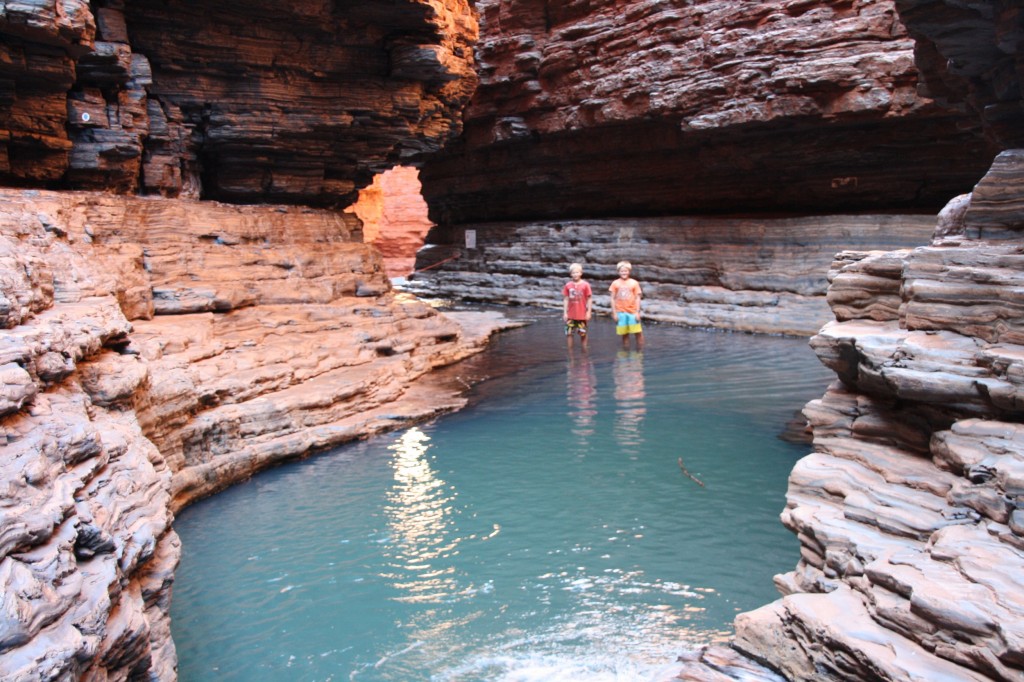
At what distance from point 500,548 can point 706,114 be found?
12472 mm

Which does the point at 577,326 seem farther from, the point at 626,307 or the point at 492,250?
the point at 492,250

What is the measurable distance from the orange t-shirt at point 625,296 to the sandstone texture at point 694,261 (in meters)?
3.29

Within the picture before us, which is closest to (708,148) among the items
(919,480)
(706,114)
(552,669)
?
(706,114)

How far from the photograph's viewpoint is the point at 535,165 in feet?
68.0

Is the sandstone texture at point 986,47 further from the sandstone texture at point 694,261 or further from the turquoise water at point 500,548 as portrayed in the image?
the sandstone texture at point 694,261

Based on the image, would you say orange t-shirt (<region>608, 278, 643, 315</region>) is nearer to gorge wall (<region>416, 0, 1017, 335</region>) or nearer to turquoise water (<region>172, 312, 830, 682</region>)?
gorge wall (<region>416, 0, 1017, 335</region>)

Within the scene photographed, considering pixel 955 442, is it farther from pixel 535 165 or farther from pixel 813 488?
pixel 535 165

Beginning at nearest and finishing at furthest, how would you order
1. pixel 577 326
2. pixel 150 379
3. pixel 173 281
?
pixel 150 379
pixel 173 281
pixel 577 326

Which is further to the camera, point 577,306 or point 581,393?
point 577,306

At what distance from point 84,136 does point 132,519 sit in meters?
8.29

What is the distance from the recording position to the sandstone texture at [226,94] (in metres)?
9.41

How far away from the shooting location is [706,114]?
1550 cm

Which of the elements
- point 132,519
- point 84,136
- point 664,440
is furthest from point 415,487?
point 84,136

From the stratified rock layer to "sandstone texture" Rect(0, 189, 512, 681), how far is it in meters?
2.84
